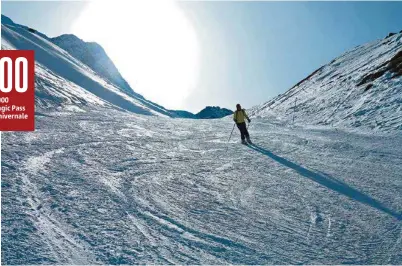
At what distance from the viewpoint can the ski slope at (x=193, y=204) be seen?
19.3ft

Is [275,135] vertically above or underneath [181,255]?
above

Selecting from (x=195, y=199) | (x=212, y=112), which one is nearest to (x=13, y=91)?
(x=195, y=199)

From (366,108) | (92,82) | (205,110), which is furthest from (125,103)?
(205,110)

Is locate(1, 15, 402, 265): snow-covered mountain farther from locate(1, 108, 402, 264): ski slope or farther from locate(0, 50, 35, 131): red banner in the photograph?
locate(0, 50, 35, 131): red banner

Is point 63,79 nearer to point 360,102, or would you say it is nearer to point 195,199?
point 360,102

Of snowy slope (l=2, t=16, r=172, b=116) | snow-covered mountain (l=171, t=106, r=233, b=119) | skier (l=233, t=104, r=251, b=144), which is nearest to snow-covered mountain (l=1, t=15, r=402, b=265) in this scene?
skier (l=233, t=104, r=251, b=144)

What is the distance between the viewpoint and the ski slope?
5.89m

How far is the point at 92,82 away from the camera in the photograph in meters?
59.0

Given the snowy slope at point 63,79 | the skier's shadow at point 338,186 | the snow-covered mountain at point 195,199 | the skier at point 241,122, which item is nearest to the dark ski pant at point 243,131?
the skier at point 241,122

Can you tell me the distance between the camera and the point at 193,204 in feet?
26.2

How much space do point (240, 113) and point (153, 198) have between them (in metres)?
10.2

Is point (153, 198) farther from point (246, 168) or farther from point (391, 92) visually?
point (391, 92)

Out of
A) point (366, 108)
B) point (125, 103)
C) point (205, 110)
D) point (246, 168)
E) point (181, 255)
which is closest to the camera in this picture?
point (181, 255)

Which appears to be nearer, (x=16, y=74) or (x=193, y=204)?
(x=193, y=204)
